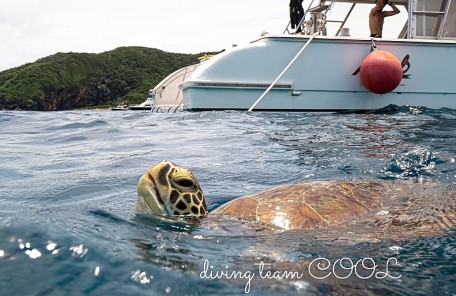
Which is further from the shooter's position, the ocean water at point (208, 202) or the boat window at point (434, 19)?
the boat window at point (434, 19)

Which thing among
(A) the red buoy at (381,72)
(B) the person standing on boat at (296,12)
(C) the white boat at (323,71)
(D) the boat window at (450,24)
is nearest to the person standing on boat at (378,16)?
(C) the white boat at (323,71)

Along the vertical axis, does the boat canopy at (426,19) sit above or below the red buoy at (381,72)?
above

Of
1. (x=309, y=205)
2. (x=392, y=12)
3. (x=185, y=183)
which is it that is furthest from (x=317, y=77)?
(x=185, y=183)

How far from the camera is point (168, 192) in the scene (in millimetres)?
3115

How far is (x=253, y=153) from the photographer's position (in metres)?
6.19

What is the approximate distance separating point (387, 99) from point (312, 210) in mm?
9111

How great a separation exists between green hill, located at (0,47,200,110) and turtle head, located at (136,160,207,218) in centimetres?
5295

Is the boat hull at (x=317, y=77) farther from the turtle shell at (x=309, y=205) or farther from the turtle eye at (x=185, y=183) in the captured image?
the turtle eye at (x=185, y=183)

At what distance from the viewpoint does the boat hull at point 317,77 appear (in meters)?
10.9

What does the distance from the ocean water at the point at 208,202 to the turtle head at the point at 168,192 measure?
127 millimetres

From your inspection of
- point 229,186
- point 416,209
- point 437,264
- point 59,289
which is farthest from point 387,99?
point 59,289

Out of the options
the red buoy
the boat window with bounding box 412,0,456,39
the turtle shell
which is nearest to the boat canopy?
the boat window with bounding box 412,0,456,39

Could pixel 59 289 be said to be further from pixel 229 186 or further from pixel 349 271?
pixel 229 186

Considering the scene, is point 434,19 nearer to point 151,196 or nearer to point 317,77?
point 317,77
